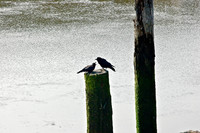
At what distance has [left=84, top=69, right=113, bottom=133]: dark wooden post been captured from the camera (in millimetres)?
4203

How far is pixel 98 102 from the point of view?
4203 millimetres

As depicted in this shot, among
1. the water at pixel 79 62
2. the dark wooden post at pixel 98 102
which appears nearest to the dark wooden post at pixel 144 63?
the dark wooden post at pixel 98 102

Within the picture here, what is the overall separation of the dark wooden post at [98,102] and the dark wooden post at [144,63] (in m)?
0.31

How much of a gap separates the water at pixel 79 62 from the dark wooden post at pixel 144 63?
1.60 meters

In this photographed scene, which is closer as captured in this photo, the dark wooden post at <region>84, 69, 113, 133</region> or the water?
the dark wooden post at <region>84, 69, 113, 133</region>

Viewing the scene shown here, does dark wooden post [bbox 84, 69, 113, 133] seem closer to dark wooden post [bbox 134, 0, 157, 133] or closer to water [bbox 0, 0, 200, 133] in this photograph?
dark wooden post [bbox 134, 0, 157, 133]

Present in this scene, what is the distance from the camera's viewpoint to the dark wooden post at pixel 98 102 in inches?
165

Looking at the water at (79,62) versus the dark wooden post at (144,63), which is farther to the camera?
the water at (79,62)

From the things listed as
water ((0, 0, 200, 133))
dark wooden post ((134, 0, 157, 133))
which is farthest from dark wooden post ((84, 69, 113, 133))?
water ((0, 0, 200, 133))

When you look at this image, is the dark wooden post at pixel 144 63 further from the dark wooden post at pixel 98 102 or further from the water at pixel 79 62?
the water at pixel 79 62

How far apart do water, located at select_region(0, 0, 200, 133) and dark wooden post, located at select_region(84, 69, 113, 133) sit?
1638 millimetres

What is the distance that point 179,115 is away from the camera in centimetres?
628

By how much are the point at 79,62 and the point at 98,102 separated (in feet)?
15.5

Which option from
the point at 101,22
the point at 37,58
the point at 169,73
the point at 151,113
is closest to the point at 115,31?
the point at 101,22
